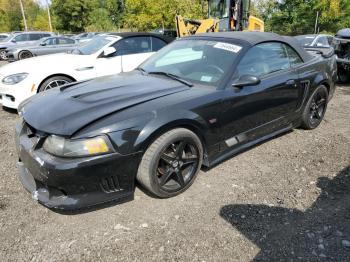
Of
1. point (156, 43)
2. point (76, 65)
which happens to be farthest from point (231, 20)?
point (76, 65)

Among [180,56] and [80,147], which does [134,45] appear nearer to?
[180,56]

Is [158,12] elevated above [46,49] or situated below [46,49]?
above

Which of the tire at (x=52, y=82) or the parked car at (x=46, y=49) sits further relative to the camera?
the parked car at (x=46, y=49)

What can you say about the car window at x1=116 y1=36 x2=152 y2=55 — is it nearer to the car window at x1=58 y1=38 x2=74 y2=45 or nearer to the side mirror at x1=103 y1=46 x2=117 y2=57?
the side mirror at x1=103 y1=46 x2=117 y2=57

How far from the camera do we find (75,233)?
272cm

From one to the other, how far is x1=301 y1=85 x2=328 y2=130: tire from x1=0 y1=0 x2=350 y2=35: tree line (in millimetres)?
11388

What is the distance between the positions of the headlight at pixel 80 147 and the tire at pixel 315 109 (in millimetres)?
3233

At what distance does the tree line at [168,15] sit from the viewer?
88.8ft

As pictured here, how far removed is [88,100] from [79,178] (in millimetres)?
865

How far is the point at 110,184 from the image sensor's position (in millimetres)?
2730

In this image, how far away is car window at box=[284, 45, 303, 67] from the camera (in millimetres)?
4312

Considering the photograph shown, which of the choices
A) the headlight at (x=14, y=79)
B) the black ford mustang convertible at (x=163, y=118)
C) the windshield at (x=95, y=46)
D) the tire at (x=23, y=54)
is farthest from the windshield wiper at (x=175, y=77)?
the tire at (x=23, y=54)

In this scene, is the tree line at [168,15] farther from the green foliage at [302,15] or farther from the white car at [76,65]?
the white car at [76,65]

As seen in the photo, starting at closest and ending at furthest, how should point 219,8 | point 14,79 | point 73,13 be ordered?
1. point 14,79
2. point 219,8
3. point 73,13
